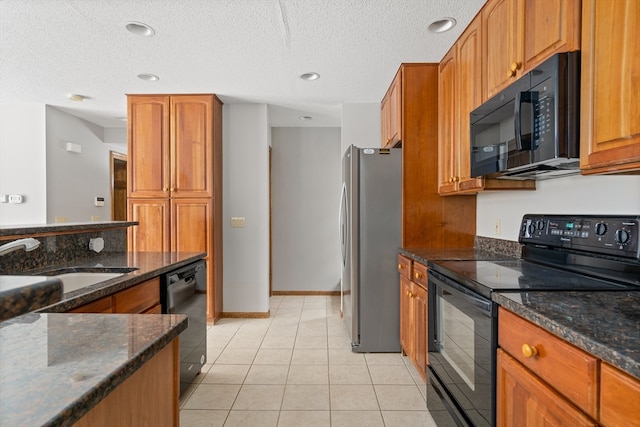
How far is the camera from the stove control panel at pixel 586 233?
1.25m

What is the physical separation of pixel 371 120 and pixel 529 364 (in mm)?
3040

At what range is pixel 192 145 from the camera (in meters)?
3.47

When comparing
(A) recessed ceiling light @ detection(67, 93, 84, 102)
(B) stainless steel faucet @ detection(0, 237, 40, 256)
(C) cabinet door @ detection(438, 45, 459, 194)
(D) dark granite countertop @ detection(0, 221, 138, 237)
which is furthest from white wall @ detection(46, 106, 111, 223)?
(C) cabinet door @ detection(438, 45, 459, 194)

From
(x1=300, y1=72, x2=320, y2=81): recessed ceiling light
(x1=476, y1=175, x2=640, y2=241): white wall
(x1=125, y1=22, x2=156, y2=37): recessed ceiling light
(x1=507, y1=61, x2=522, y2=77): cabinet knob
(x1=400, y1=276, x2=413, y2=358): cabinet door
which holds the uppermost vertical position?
(x1=125, y1=22, x2=156, y2=37): recessed ceiling light

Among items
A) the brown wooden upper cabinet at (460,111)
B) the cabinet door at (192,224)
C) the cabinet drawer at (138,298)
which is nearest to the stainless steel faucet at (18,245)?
the cabinet drawer at (138,298)

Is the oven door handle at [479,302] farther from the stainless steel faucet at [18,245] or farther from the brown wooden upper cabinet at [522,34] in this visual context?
the stainless steel faucet at [18,245]

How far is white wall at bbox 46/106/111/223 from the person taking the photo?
4.03m

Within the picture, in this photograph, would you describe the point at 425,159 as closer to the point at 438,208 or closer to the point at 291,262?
the point at 438,208

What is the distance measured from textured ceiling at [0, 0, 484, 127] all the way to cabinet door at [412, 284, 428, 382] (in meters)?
1.73

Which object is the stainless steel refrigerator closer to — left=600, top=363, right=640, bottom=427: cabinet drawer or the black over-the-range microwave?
the black over-the-range microwave

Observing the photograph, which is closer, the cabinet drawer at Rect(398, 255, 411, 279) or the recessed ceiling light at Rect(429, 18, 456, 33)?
the recessed ceiling light at Rect(429, 18, 456, 33)

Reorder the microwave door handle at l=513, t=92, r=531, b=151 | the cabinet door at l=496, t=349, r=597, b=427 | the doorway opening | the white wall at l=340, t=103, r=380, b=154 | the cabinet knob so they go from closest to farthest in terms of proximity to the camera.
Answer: the cabinet door at l=496, t=349, r=597, b=427 → the microwave door handle at l=513, t=92, r=531, b=151 → the cabinet knob → the white wall at l=340, t=103, r=380, b=154 → the doorway opening

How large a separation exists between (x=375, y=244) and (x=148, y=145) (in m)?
2.57

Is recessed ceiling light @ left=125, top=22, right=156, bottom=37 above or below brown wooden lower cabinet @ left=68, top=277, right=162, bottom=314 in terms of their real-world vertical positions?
above
